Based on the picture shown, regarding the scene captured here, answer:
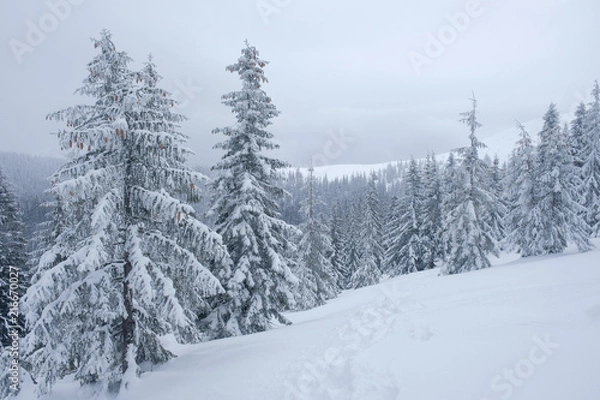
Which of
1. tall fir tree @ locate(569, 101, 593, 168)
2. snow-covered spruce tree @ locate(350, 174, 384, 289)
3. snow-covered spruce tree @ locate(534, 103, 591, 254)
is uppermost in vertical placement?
tall fir tree @ locate(569, 101, 593, 168)

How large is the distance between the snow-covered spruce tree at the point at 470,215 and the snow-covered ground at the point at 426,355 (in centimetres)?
1055

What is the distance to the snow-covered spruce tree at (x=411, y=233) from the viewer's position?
3566 cm

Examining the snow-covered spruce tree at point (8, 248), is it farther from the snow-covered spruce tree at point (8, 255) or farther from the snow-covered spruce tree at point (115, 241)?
the snow-covered spruce tree at point (115, 241)

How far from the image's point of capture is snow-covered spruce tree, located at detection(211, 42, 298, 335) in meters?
12.9

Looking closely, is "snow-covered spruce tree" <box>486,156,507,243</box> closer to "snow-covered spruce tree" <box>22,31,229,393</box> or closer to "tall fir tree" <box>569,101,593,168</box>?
"tall fir tree" <box>569,101,593,168</box>

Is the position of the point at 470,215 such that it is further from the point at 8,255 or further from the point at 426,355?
the point at 8,255

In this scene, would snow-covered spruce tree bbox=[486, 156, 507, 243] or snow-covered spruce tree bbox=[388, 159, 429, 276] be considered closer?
snow-covered spruce tree bbox=[388, 159, 429, 276]

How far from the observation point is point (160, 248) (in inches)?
364

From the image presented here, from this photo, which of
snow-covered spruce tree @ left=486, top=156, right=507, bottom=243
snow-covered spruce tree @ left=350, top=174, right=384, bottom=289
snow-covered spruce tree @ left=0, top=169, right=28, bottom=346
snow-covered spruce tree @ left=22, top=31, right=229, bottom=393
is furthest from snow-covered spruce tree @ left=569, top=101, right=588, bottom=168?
snow-covered spruce tree @ left=0, top=169, right=28, bottom=346

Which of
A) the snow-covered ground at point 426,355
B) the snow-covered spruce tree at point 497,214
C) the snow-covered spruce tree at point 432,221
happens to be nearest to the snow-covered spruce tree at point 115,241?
the snow-covered ground at point 426,355

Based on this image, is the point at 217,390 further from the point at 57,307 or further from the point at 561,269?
the point at 561,269

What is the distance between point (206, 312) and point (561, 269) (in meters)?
14.6

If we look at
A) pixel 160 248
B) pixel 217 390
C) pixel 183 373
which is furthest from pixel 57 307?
pixel 217 390

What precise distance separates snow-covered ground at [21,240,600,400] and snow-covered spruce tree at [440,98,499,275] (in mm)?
10549
